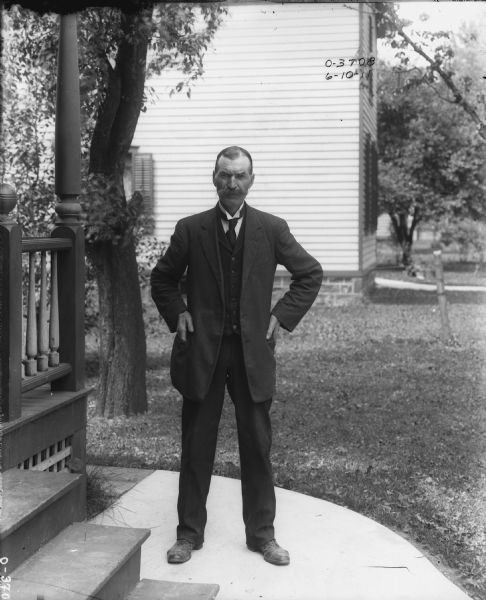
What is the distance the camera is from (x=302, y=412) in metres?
7.82

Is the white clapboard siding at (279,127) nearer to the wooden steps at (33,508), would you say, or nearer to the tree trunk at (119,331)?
the tree trunk at (119,331)

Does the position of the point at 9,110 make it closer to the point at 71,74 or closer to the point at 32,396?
the point at 71,74

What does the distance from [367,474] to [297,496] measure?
0.76 metres

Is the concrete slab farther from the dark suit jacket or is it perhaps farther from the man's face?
the man's face

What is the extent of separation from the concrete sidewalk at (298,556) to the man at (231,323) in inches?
5.1

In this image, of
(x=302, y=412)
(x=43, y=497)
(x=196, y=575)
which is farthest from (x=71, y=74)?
(x=302, y=412)

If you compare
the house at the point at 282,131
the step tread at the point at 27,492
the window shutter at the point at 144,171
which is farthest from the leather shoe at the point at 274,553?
the window shutter at the point at 144,171

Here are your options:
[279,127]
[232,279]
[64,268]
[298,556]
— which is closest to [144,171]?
[279,127]

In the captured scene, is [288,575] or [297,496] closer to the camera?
[288,575]

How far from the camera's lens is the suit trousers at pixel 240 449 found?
407cm

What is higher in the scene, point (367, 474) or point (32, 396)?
point (32, 396)

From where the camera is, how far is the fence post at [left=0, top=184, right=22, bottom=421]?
11.9 ft

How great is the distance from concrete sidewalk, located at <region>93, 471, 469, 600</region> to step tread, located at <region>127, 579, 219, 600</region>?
0.33ft

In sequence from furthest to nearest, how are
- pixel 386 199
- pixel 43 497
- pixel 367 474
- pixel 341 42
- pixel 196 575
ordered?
pixel 386 199
pixel 341 42
pixel 367 474
pixel 196 575
pixel 43 497
